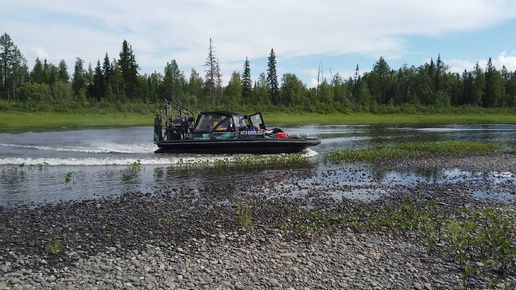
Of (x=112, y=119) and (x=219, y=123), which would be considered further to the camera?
(x=112, y=119)

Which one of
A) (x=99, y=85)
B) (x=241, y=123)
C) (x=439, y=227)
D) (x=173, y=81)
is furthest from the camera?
(x=173, y=81)

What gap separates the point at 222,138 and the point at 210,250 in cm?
1513

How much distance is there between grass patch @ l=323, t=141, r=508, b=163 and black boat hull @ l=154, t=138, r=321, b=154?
1836mm

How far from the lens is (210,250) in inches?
298

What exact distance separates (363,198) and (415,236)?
12.1ft

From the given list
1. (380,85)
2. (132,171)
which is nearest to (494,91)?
(380,85)

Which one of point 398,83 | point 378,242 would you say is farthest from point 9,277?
point 398,83

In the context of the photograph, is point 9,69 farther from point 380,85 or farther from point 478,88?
point 478,88

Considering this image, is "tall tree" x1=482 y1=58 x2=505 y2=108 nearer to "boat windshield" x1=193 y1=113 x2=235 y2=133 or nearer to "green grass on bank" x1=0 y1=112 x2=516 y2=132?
"green grass on bank" x1=0 y1=112 x2=516 y2=132

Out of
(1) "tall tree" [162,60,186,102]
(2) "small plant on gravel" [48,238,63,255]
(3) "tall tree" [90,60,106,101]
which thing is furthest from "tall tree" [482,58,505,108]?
(2) "small plant on gravel" [48,238,63,255]

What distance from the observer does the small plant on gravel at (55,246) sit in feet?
Result: 23.7

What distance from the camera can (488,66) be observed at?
107m

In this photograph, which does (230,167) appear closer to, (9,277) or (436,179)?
(436,179)

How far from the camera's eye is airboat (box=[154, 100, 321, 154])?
2214cm
